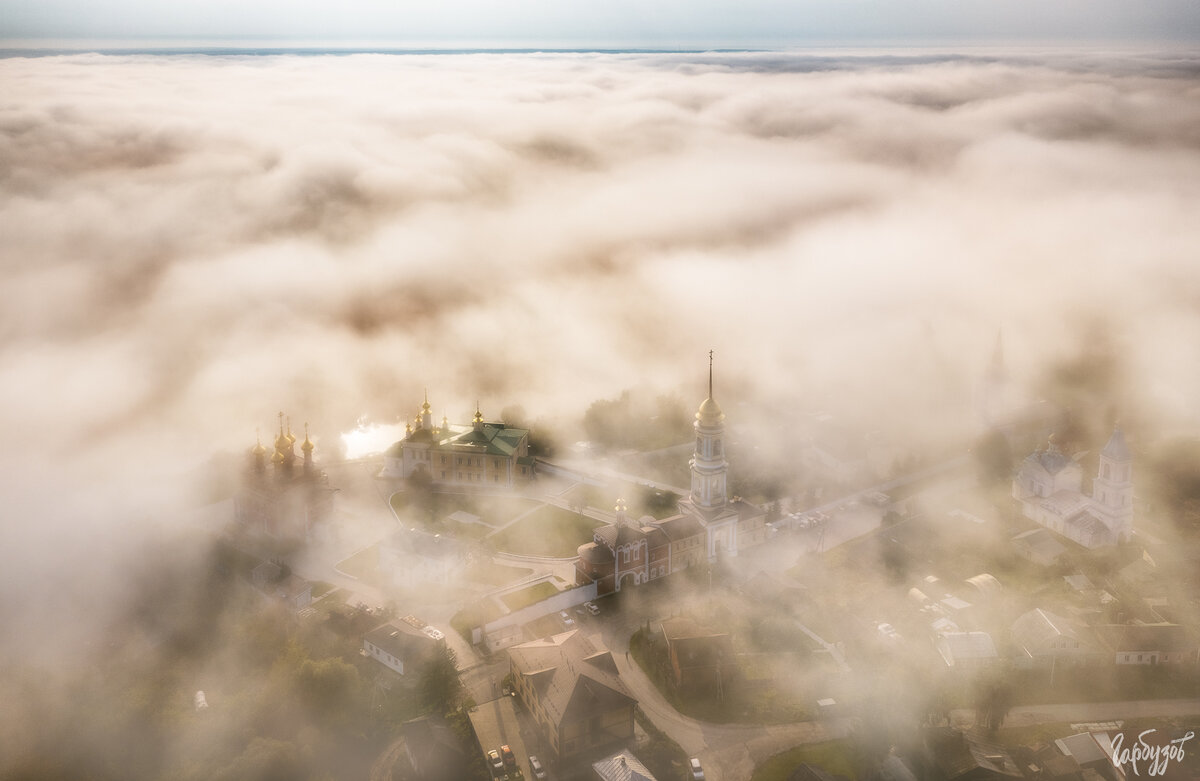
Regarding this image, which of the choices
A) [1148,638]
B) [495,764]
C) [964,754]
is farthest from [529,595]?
[1148,638]

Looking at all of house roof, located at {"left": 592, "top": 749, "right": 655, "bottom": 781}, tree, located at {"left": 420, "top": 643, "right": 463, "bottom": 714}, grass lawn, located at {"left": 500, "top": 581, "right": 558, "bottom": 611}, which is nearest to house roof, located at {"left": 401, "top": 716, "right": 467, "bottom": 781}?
tree, located at {"left": 420, "top": 643, "right": 463, "bottom": 714}

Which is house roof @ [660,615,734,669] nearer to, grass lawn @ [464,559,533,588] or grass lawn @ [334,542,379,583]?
grass lawn @ [464,559,533,588]

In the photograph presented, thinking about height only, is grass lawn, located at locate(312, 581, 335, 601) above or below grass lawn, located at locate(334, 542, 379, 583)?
below

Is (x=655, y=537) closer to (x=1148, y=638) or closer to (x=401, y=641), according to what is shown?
(x=401, y=641)

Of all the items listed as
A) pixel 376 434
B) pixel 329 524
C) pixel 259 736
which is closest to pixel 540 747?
pixel 259 736

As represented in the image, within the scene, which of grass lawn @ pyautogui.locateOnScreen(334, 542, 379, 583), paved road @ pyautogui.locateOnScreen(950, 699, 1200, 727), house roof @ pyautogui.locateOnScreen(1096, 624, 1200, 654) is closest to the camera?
paved road @ pyautogui.locateOnScreen(950, 699, 1200, 727)

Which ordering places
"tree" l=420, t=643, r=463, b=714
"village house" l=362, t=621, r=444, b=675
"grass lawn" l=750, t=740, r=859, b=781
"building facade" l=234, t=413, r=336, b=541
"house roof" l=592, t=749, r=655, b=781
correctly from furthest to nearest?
1. "building facade" l=234, t=413, r=336, b=541
2. "village house" l=362, t=621, r=444, b=675
3. "tree" l=420, t=643, r=463, b=714
4. "grass lawn" l=750, t=740, r=859, b=781
5. "house roof" l=592, t=749, r=655, b=781
